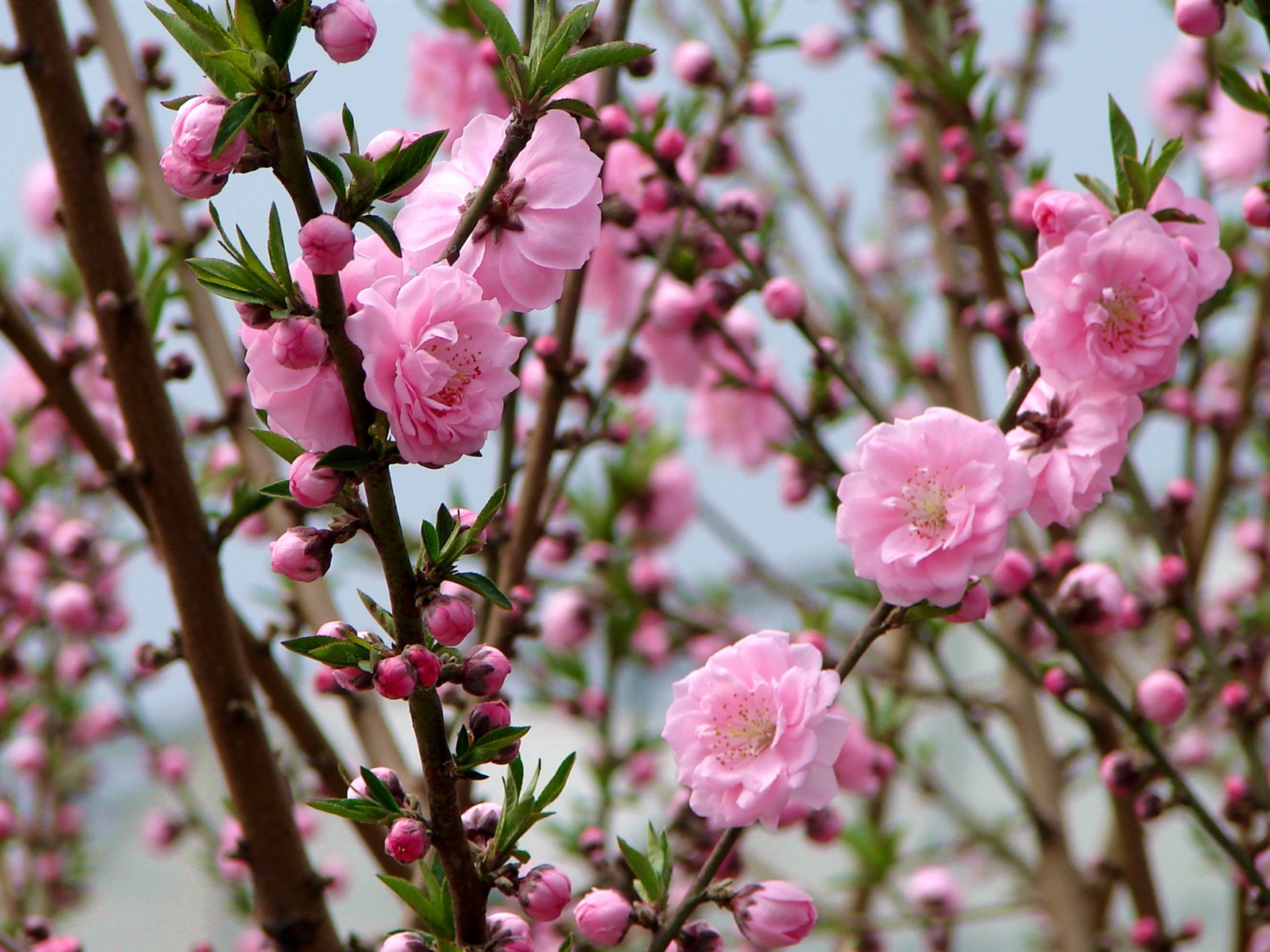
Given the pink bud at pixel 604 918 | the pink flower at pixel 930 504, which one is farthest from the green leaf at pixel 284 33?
the pink bud at pixel 604 918

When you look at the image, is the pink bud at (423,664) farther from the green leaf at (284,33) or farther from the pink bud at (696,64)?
the pink bud at (696,64)

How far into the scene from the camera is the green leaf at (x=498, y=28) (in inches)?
28.9

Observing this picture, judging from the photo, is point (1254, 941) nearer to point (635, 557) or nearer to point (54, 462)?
point (635, 557)

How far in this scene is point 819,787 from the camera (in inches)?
34.4

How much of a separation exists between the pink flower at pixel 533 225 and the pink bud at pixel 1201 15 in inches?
25.3

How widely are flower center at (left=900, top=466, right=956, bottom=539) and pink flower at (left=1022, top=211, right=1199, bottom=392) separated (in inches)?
4.6

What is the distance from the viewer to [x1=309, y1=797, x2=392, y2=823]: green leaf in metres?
0.72

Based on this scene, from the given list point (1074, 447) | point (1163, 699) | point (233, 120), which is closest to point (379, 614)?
point (233, 120)

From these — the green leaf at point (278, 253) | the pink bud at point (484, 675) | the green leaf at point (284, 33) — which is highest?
the green leaf at point (284, 33)

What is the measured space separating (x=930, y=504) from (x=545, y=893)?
1.26ft

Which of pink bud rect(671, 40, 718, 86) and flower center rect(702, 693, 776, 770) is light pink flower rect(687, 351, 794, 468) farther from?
flower center rect(702, 693, 776, 770)

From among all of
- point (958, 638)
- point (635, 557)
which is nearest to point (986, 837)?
point (635, 557)

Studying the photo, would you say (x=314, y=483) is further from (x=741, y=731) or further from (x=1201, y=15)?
(x=1201, y=15)

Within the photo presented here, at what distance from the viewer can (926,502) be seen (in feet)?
2.82
